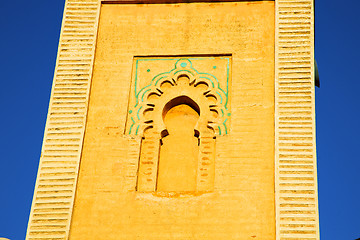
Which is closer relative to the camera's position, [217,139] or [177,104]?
[217,139]

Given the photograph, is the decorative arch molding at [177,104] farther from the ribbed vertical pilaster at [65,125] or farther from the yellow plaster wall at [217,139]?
the ribbed vertical pilaster at [65,125]

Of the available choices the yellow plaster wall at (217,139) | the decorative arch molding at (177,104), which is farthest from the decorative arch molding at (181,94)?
the yellow plaster wall at (217,139)

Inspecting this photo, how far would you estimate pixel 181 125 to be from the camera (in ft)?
45.3

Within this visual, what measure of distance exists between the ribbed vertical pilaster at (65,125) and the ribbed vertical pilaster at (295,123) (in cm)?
265

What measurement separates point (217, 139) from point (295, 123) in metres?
1.06

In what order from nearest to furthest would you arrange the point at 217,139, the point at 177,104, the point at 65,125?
the point at 217,139 → the point at 65,125 → the point at 177,104

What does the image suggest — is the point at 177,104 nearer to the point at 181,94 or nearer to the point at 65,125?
the point at 181,94

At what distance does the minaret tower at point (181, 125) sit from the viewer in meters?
12.8

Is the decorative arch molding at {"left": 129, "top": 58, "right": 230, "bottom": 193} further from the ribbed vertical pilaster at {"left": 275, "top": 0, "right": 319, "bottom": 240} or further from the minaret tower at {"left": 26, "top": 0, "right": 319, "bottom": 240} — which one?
the ribbed vertical pilaster at {"left": 275, "top": 0, "right": 319, "bottom": 240}

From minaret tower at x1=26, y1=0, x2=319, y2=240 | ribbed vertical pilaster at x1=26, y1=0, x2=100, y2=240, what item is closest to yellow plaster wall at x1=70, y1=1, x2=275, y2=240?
minaret tower at x1=26, y1=0, x2=319, y2=240

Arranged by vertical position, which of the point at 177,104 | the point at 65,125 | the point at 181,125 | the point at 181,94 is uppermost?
the point at 181,94

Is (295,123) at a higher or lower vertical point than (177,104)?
lower

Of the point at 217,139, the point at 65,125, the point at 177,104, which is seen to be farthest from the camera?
the point at 177,104

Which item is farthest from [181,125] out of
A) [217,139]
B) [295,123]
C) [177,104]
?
[295,123]
